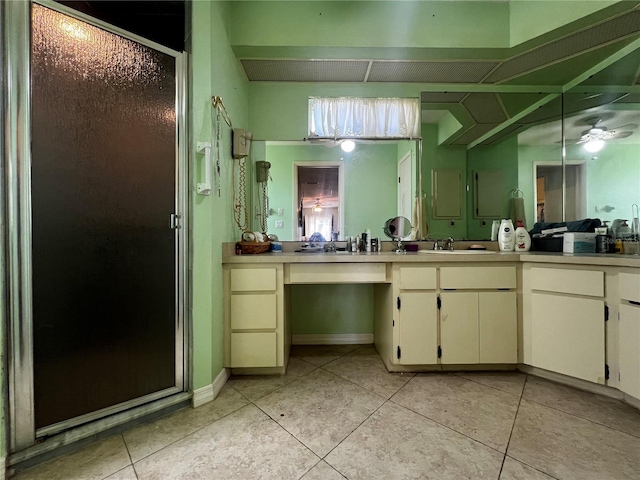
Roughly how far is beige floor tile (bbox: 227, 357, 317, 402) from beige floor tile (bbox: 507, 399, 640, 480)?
46.7 inches

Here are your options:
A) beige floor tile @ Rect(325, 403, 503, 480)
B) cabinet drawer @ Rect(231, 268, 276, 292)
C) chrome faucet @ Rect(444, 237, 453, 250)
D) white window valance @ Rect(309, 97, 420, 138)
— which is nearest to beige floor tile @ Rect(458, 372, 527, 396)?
beige floor tile @ Rect(325, 403, 503, 480)

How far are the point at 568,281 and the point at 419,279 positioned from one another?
2.81 ft

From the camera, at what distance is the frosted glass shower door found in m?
1.04

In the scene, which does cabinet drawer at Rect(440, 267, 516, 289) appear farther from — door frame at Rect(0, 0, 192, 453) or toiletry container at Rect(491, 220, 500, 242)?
door frame at Rect(0, 0, 192, 453)

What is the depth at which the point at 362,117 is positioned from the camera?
2.19 meters

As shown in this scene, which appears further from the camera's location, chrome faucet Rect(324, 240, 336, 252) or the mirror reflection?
the mirror reflection

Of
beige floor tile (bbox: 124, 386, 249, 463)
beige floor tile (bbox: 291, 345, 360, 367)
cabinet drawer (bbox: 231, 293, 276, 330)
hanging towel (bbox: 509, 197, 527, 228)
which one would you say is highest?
hanging towel (bbox: 509, 197, 527, 228)

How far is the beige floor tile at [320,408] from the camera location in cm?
115

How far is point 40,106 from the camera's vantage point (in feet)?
3.39

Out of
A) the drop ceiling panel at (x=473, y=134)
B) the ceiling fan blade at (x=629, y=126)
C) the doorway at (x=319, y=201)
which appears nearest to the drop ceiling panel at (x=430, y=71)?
the drop ceiling panel at (x=473, y=134)

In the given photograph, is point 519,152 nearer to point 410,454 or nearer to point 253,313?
point 410,454

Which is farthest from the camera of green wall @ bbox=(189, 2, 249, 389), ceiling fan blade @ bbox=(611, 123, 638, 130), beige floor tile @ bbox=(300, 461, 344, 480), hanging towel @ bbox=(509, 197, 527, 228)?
hanging towel @ bbox=(509, 197, 527, 228)

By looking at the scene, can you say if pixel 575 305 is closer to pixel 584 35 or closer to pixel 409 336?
pixel 409 336

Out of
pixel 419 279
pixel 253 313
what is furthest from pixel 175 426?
pixel 419 279
